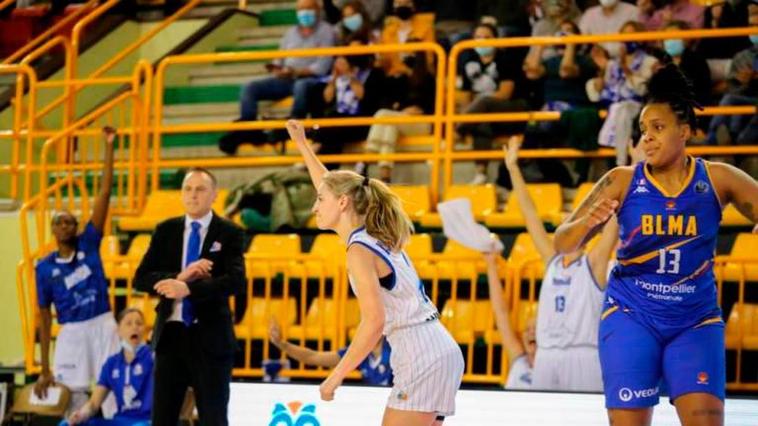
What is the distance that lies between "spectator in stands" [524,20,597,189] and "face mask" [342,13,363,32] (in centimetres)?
203

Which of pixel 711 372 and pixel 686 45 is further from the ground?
pixel 686 45

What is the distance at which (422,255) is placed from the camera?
10.6 m

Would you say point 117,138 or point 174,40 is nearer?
point 117,138

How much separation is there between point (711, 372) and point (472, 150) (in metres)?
6.55

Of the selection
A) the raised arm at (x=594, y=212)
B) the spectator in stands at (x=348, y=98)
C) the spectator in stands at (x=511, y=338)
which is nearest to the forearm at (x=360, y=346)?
the raised arm at (x=594, y=212)

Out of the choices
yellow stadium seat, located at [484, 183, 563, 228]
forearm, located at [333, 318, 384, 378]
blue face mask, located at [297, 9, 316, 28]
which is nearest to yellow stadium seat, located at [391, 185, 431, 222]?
yellow stadium seat, located at [484, 183, 563, 228]

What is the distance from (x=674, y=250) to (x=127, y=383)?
5.32m

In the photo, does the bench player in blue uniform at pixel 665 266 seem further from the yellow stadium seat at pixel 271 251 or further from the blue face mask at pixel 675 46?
the blue face mask at pixel 675 46

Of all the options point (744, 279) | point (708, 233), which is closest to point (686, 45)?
point (744, 279)

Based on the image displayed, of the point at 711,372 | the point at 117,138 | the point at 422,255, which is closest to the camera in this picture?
the point at 711,372

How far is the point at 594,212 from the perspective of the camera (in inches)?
236

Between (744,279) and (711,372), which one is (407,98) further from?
(711,372)

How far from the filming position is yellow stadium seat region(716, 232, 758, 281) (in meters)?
9.85

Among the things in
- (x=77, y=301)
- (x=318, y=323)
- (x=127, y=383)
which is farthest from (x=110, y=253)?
(x=318, y=323)
